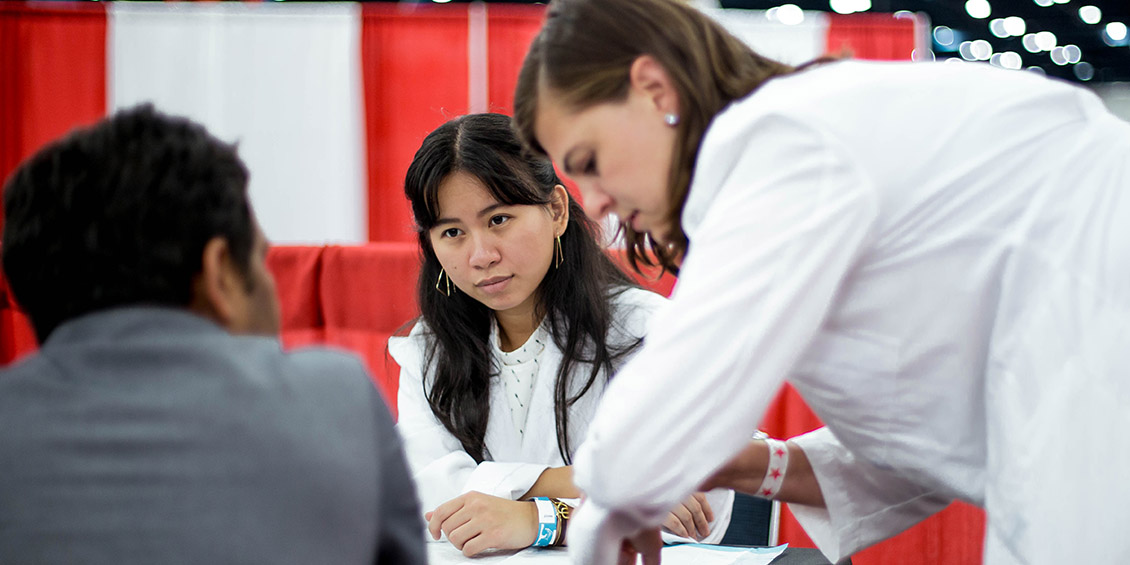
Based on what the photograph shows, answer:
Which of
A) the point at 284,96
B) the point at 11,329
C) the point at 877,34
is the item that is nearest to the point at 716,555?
the point at 11,329

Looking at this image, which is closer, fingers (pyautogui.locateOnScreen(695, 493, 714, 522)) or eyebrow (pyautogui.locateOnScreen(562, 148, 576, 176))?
eyebrow (pyautogui.locateOnScreen(562, 148, 576, 176))

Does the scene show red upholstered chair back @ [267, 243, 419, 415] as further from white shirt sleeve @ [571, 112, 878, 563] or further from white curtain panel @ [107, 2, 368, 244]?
white curtain panel @ [107, 2, 368, 244]

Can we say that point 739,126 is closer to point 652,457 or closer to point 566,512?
point 652,457

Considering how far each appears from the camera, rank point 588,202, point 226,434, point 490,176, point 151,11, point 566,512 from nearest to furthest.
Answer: point 226,434, point 588,202, point 566,512, point 490,176, point 151,11

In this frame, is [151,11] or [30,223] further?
[151,11]

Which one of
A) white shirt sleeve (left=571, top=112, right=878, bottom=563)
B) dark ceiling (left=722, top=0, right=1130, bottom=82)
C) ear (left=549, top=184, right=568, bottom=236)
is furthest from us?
dark ceiling (left=722, top=0, right=1130, bottom=82)

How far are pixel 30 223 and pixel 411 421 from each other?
1.08 m

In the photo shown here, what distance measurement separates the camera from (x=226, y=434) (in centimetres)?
57

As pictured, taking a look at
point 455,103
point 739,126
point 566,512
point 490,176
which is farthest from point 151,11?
point 739,126

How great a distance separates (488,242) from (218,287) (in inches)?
37.8

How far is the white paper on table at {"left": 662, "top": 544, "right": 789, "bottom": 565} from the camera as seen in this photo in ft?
3.59

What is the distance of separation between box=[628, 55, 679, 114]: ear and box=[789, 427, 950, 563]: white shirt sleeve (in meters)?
0.48

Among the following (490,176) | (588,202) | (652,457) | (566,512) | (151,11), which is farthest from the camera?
(151,11)

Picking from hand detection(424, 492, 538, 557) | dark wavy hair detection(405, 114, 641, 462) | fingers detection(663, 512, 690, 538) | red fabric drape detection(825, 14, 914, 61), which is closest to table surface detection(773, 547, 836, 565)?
fingers detection(663, 512, 690, 538)
